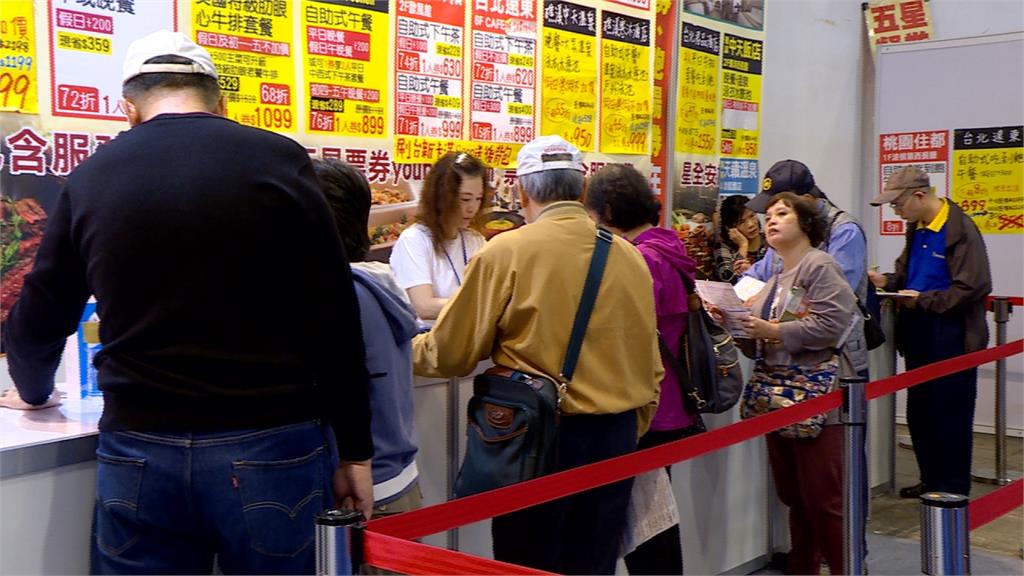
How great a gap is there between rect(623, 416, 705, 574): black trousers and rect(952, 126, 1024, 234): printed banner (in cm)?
397

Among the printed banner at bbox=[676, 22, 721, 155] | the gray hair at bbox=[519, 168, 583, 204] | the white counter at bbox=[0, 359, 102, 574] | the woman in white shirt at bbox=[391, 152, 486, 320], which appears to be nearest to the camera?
the white counter at bbox=[0, 359, 102, 574]

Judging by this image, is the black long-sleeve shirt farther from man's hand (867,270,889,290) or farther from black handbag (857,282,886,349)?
man's hand (867,270,889,290)

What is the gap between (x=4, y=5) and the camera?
278 cm

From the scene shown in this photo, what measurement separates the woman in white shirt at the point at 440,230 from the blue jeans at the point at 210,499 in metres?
2.01

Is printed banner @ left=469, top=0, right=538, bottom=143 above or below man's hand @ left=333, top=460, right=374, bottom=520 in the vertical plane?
above

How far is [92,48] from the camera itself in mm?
2988

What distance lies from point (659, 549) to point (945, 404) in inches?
85.8

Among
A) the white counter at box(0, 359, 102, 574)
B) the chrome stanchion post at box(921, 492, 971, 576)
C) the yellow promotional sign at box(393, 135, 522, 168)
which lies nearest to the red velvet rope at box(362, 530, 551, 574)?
the white counter at box(0, 359, 102, 574)

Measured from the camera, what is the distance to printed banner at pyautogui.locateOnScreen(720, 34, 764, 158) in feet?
18.1

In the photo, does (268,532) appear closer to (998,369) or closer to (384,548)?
(384,548)

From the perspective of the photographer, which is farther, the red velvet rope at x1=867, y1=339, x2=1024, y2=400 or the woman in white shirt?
the woman in white shirt

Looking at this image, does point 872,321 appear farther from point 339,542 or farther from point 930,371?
point 339,542

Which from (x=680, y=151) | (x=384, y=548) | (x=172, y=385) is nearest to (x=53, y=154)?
(x=172, y=385)

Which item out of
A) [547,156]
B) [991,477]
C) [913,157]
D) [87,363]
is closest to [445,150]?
[547,156]
